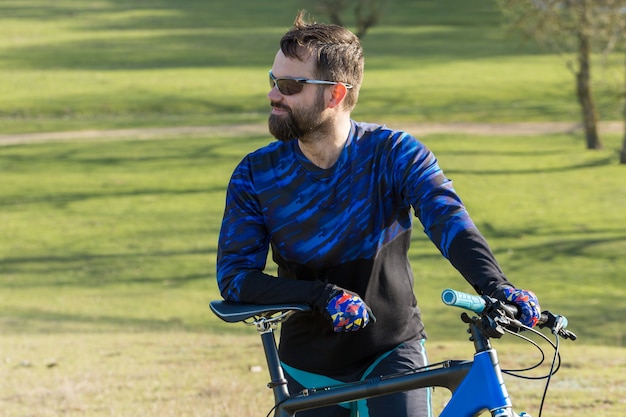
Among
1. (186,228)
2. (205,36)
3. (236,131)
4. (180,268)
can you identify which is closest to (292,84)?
(180,268)

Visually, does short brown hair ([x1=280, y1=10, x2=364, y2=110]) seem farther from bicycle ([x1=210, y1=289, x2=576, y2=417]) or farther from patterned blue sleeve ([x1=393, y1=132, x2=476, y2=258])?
→ bicycle ([x1=210, y1=289, x2=576, y2=417])

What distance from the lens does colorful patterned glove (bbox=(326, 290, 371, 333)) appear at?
2.97 meters

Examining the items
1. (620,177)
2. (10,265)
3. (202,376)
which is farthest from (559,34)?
(202,376)

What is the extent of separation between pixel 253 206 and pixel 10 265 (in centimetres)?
1333

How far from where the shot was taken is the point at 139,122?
31297mm

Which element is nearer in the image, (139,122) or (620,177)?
(620,177)

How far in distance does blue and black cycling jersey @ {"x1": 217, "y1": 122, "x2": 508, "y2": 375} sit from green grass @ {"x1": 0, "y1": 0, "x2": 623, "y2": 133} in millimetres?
20912

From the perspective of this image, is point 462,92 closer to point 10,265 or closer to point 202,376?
point 10,265

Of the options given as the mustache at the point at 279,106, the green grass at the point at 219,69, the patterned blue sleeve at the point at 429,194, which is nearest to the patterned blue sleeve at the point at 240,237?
the mustache at the point at 279,106

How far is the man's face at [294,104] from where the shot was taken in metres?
3.29

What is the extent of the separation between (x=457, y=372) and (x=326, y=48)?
1.03 metres

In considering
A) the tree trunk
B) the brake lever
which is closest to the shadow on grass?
the tree trunk

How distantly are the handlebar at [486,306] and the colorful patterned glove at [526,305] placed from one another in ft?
0.05

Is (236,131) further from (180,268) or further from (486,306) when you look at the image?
(486,306)
